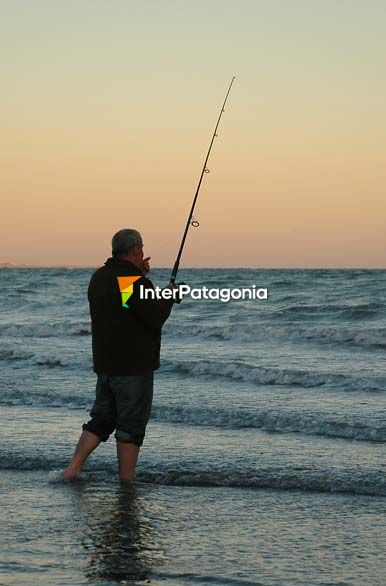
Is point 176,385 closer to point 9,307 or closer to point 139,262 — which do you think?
point 139,262

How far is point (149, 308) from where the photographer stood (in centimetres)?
564

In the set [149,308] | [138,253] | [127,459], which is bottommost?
[127,459]

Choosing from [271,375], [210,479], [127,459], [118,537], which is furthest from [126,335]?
[271,375]

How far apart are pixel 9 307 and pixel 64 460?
913 inches

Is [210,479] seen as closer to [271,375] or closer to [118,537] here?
[118,537]

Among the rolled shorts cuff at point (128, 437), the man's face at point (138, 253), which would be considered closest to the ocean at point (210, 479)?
the rolled shorts cuff at point (128, 437)

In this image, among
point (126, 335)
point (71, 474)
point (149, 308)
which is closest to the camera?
point (149, 308)

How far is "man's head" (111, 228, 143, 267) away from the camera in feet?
18.9

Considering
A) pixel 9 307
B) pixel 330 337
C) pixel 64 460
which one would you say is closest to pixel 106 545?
pixel 64 460

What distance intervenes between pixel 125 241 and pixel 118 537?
175cm

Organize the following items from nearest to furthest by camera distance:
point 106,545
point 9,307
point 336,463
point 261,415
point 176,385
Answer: point 106,545 → point 336,463 → point 261,415 → point 176,385 → point 9,307

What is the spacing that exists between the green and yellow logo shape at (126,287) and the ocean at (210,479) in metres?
1.11

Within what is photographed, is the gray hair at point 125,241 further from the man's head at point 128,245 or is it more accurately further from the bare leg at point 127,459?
the bare leg at point 127,459

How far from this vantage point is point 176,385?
37.5ft
